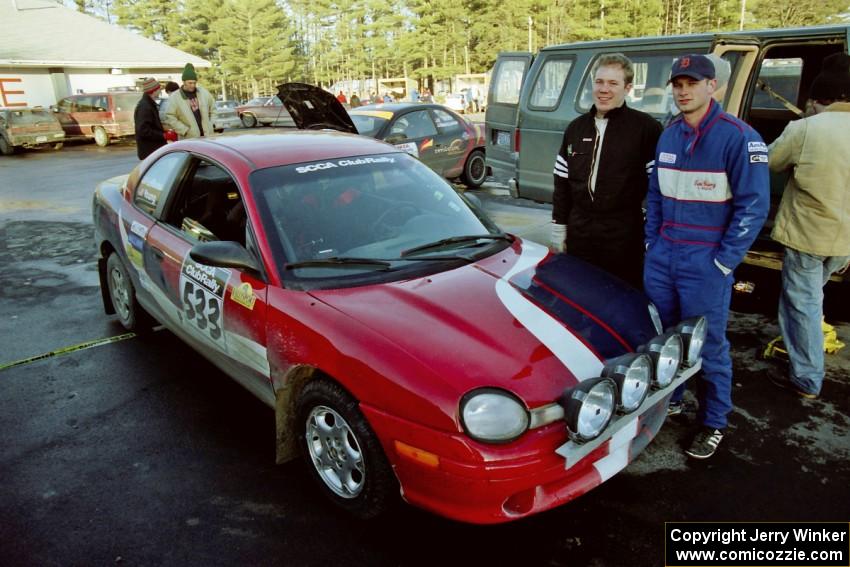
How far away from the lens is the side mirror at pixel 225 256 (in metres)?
2.82

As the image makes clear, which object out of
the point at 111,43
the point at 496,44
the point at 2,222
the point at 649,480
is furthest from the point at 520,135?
the point at 496,44

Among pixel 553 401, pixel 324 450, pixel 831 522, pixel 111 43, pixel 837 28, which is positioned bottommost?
pixel 831 522

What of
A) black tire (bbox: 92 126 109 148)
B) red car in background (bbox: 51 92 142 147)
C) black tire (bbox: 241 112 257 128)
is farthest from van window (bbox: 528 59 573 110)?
black tire (bbox: 241 112 257 128)

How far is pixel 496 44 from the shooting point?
60.8m

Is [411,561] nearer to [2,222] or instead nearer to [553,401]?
[553,401]

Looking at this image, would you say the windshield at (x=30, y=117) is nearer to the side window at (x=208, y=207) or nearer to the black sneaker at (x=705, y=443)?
the side window at (x=208, y=207)

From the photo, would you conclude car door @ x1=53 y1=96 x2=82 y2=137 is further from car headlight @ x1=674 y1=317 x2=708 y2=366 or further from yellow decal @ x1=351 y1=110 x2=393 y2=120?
car headlight @ x1=674 y1=317 x2=708 y2=366

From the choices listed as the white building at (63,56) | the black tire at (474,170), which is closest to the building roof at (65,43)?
the white building at (63,56)

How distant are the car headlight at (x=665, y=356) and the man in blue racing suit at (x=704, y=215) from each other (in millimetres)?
434

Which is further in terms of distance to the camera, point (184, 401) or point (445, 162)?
point (445, 162)

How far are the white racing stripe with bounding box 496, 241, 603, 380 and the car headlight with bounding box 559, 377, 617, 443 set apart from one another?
0.11 meters

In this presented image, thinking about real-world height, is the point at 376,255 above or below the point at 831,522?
above

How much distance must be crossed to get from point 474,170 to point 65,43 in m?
30.7

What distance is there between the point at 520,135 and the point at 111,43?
Result: 35406 mm
